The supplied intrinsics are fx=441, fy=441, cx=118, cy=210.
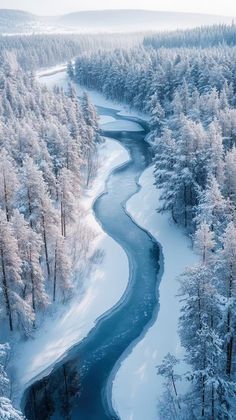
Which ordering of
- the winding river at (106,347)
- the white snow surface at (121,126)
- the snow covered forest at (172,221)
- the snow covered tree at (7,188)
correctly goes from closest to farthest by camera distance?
1. the snow covered forest at (172,221)
2. the winding river at (106,347)
3. the snow covered tree at (7,188)
4. the white snow surface at (121,126)

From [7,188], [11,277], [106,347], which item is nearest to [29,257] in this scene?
[11,277]

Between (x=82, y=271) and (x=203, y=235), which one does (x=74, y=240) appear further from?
(x=203, y=235)

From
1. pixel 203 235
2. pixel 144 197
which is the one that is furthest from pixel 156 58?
pixel 203 235

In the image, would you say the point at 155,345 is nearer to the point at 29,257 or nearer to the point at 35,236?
the point at 29,257

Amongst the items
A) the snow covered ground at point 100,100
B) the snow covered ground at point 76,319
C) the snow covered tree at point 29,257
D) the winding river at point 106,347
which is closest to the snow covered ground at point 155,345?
the winding river at point 106,347

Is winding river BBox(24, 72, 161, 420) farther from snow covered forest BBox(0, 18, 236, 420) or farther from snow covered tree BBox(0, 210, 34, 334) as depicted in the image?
snow covered tree BBox(0, 210, 34, 334)

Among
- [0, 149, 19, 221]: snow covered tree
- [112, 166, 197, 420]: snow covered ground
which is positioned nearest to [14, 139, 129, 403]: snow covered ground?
[112, 166, 197, 420]: snow covered ground

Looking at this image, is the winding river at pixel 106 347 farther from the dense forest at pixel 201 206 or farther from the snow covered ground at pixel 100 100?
the snow covered ground at pixel 100 100
